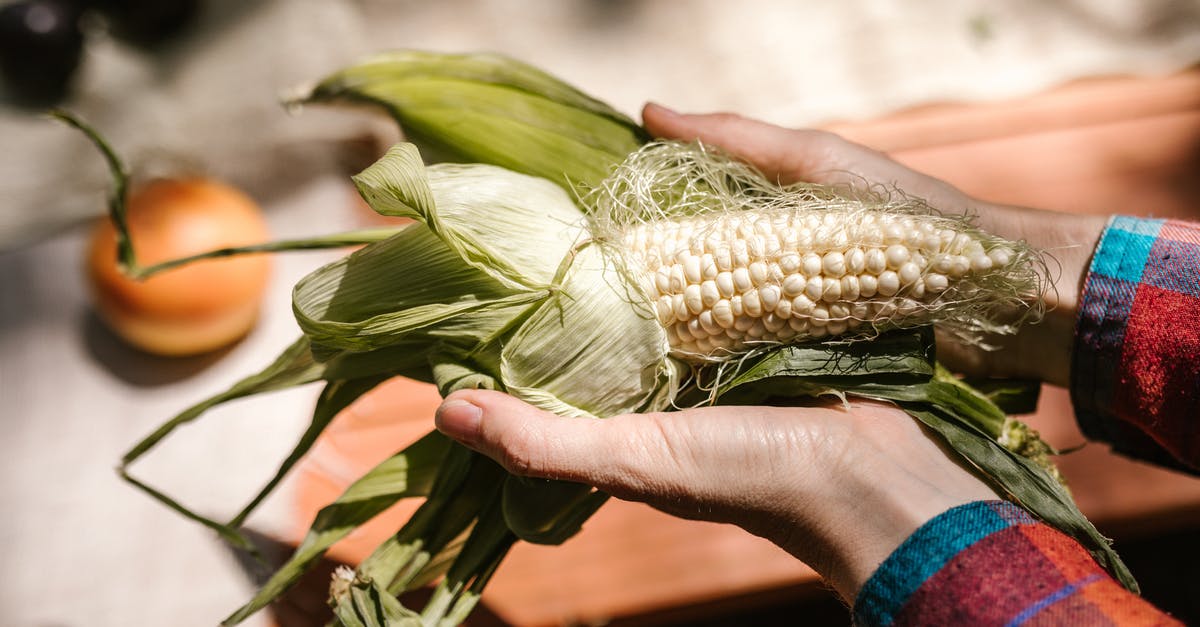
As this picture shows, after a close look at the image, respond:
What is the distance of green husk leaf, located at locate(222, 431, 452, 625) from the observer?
72cm

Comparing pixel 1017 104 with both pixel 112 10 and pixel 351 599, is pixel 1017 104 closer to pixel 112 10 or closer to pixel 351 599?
pixel 351 599

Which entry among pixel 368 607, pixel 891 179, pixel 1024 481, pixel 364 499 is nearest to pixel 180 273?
pixel 364 499

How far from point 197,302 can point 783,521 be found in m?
0.75

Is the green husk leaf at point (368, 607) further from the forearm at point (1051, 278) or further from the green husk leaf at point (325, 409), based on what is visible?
the forearm at point (1051, 278)

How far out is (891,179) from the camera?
81cm

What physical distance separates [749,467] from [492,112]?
1.27ft

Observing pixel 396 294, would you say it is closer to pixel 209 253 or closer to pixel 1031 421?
pixel 209 253

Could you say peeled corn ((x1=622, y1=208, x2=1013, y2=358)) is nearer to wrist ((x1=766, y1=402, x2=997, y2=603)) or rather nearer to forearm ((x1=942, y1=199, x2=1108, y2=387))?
wrist ((x1=766, y1=402, x2=997, y2=603))

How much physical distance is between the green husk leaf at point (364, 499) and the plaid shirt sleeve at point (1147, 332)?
2.03 ft

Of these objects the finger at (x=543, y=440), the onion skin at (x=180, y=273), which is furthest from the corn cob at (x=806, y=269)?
the onion skin at (x=180, y=273)

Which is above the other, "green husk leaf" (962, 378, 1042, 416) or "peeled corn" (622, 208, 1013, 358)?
"peeled corn" (622, 208, 1013, 358)

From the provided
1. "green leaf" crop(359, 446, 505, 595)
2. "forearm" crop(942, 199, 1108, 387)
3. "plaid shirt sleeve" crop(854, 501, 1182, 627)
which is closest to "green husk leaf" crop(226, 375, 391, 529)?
"green leaf" crop(359, 446, 505, 595)

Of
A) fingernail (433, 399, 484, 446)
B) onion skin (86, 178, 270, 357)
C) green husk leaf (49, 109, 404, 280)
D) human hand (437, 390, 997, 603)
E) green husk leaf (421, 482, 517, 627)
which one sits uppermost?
green husk leaf (49, 109, 404, 280)

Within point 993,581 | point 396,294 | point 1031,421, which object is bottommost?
point 1031,421
